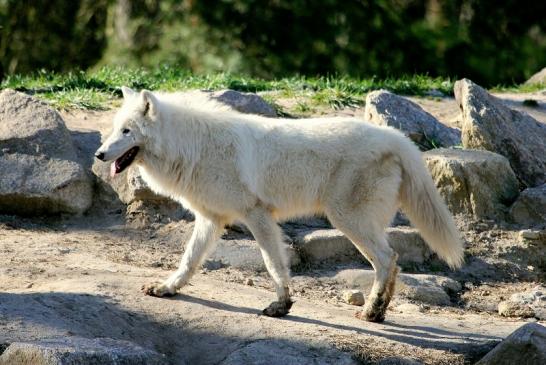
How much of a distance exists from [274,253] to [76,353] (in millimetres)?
1973

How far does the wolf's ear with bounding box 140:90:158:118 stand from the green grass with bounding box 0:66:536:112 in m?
3.78

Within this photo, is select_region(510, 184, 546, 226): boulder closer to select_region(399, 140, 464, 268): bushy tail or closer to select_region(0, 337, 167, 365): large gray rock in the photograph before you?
select_region(399, 140, 464, 268): bushy tail

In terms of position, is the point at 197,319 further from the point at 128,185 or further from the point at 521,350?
the point at 128,185

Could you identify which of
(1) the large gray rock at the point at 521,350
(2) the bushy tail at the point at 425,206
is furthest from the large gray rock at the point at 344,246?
(1) the large gray rock at the point at 521,350

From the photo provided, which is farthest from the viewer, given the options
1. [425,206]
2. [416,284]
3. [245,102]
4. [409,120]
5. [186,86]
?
[186,86]

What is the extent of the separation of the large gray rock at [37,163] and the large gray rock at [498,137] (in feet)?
12.1

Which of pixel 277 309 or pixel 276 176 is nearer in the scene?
pixel 277 309

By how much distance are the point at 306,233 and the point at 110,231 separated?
1722mm

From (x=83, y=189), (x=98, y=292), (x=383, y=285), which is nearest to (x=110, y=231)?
(x=83, y=189)

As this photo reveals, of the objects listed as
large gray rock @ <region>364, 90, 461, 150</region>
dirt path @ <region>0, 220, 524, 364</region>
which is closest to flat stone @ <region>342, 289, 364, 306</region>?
dirt path @ <region>0, 220, 524, 364</region>

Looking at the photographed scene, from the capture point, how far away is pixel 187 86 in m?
11.7

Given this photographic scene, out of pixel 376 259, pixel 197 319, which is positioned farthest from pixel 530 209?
pixel 197 319

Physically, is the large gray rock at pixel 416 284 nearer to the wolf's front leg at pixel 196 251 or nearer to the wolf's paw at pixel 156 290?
the wolf's front leg at pixel 196 251

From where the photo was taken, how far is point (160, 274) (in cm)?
760
